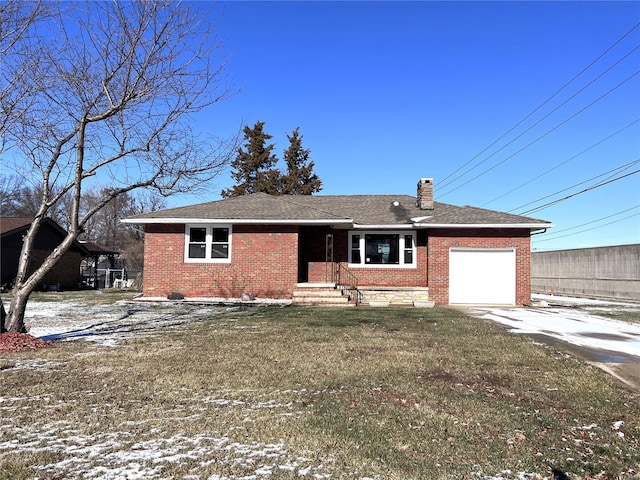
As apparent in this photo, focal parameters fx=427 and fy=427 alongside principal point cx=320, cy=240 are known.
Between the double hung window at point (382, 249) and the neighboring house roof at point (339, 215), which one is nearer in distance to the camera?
the neighboring house roof at point (339, 215)

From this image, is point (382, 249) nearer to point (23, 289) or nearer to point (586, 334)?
point (586, 334)

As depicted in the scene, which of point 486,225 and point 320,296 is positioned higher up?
point 486,225

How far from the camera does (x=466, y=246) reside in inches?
617

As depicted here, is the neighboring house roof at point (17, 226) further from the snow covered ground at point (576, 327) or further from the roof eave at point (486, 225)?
the snow covered ground at point (576, 327)

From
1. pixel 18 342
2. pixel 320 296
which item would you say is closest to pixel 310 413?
pixel 18 342

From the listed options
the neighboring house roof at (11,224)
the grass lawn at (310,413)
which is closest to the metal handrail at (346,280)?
the grass lawn at (310,413)

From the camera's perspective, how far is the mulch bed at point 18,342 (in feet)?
22.7

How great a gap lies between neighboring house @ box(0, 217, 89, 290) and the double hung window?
49.2 feet

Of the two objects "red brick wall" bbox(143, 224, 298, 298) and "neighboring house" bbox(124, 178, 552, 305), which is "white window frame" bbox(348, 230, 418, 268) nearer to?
"neighboring house" bbox(124, 178, 552, 305)

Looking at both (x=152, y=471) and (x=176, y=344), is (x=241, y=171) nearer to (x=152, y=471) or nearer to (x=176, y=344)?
(x=176, y=344)

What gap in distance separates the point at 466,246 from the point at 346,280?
4.68m

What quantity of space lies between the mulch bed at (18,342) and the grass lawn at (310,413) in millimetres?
452

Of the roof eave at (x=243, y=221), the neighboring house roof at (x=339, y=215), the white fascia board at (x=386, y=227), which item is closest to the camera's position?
the roof eave at (x=243, y=221)

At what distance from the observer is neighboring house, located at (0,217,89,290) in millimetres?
22000
